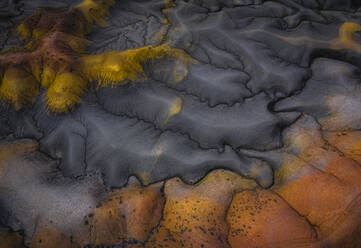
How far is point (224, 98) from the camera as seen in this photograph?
4.09 ft

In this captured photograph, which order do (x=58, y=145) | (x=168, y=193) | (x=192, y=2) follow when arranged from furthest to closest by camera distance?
(x=192, y=2) → (x=58, y=145) → (x=168, y=193)

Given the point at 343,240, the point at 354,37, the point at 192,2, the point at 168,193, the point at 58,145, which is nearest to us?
the point at 343,240

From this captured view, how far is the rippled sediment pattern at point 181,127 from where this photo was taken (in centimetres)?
96

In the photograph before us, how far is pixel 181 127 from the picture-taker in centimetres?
117

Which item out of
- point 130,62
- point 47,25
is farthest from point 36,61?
point 130,62

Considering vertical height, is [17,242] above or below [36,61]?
below

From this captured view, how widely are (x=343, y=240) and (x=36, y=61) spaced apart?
4.26ft

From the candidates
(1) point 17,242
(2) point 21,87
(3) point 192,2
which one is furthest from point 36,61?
(3) point 192,2

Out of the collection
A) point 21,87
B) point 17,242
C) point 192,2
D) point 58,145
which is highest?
point 192,2

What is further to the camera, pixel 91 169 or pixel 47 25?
pixel 47 25

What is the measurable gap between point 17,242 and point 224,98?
0.90 meters

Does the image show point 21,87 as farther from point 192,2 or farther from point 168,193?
point 192,2

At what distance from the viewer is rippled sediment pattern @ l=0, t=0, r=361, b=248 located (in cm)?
96

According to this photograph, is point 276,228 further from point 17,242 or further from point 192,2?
point 192,2
